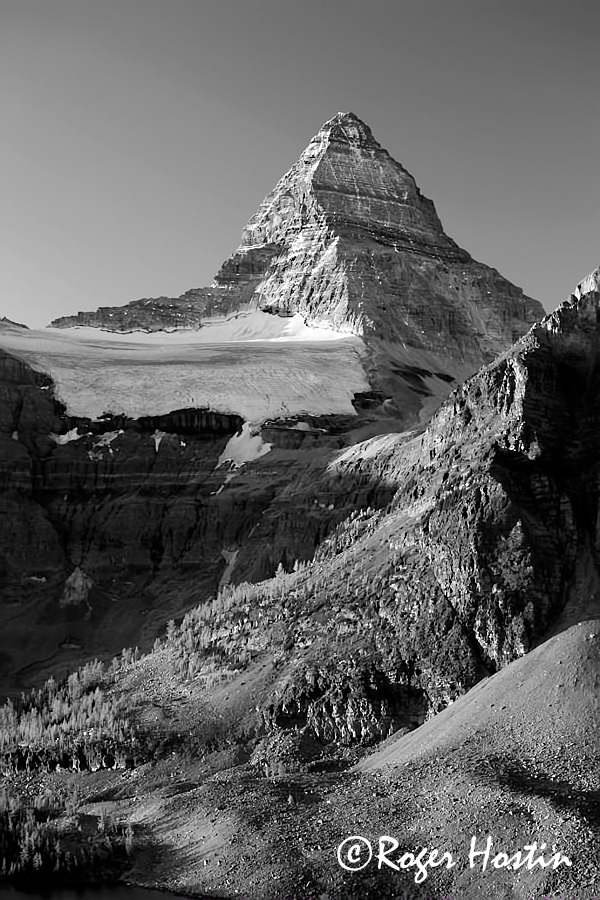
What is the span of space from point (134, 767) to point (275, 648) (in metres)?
13.1

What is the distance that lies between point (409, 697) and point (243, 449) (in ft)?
273

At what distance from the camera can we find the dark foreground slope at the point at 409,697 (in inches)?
2457

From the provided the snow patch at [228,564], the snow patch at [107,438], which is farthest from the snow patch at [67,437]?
the snow patch at [228,564]

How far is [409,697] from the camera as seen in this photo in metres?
84.8

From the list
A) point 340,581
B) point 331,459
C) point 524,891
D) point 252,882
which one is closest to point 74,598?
point 331,459

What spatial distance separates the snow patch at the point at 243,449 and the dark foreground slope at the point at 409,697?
4644cm

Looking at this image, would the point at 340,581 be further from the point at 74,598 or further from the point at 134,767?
the point at 74,598

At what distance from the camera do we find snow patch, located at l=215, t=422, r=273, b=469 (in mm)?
162500

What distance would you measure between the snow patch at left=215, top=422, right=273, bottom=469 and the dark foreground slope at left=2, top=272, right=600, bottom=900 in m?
46.4

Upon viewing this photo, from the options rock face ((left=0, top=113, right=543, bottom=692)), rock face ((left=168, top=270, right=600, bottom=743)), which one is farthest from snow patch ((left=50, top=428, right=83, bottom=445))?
rock face ((left=168, top=270, right=600, bottom=743))

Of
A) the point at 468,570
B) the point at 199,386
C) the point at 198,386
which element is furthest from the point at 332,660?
the point at 199,386

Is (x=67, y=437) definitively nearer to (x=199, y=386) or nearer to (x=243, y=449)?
(x=243, y=449)

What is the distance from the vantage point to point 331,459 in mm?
151500

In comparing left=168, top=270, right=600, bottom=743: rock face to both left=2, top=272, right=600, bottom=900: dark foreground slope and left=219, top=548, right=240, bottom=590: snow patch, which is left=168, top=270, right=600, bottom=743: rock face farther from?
left=219, top=548, right=240, bottom=590: snow patch
